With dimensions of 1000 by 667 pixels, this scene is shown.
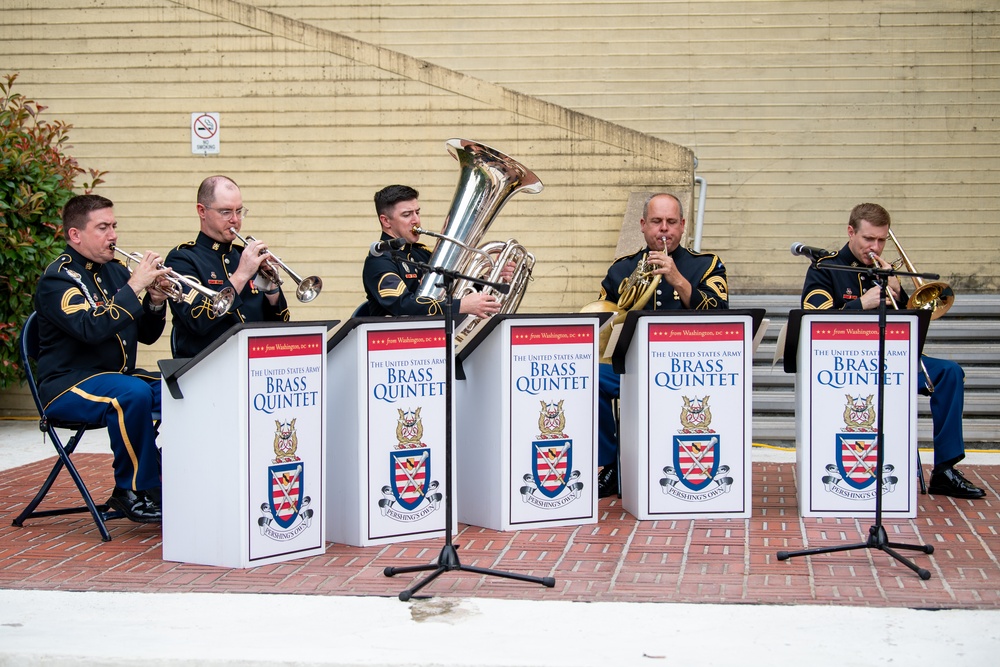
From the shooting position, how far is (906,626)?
448cm

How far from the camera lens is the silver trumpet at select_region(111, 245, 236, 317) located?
6000 millimetres

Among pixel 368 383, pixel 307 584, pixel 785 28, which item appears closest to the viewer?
pixel 307 584

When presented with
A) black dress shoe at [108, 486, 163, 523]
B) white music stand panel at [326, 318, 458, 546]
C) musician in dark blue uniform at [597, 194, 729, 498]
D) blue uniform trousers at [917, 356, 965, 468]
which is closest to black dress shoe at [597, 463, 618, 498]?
musician in dark blue uniform at [597, 194, 729, 498]

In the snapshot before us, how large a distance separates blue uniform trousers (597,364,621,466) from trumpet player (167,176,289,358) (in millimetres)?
2035

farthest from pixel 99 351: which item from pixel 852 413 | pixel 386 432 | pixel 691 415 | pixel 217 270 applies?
pixel 852 413

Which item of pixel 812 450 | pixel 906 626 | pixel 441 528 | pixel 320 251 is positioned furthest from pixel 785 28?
pixel 906 626

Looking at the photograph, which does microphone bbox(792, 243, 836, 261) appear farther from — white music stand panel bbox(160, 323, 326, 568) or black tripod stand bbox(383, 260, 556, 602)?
white music stand panel bbox(160, 323, 326, 568)

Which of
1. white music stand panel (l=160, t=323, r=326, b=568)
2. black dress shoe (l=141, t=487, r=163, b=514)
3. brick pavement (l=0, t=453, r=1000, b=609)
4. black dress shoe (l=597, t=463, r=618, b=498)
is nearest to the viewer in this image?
brick pavement (l=0, t=453, r=1000, b=609)

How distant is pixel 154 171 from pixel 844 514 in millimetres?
6930

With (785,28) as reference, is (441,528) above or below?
below

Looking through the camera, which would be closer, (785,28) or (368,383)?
(368,383)

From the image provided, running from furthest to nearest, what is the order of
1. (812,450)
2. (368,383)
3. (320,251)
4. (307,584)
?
(320,251)
(812,450)
(368,383)
(307,584)

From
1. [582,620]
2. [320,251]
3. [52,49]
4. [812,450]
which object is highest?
[52,49]

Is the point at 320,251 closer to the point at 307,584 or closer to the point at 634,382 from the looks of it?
the point at 634,382
